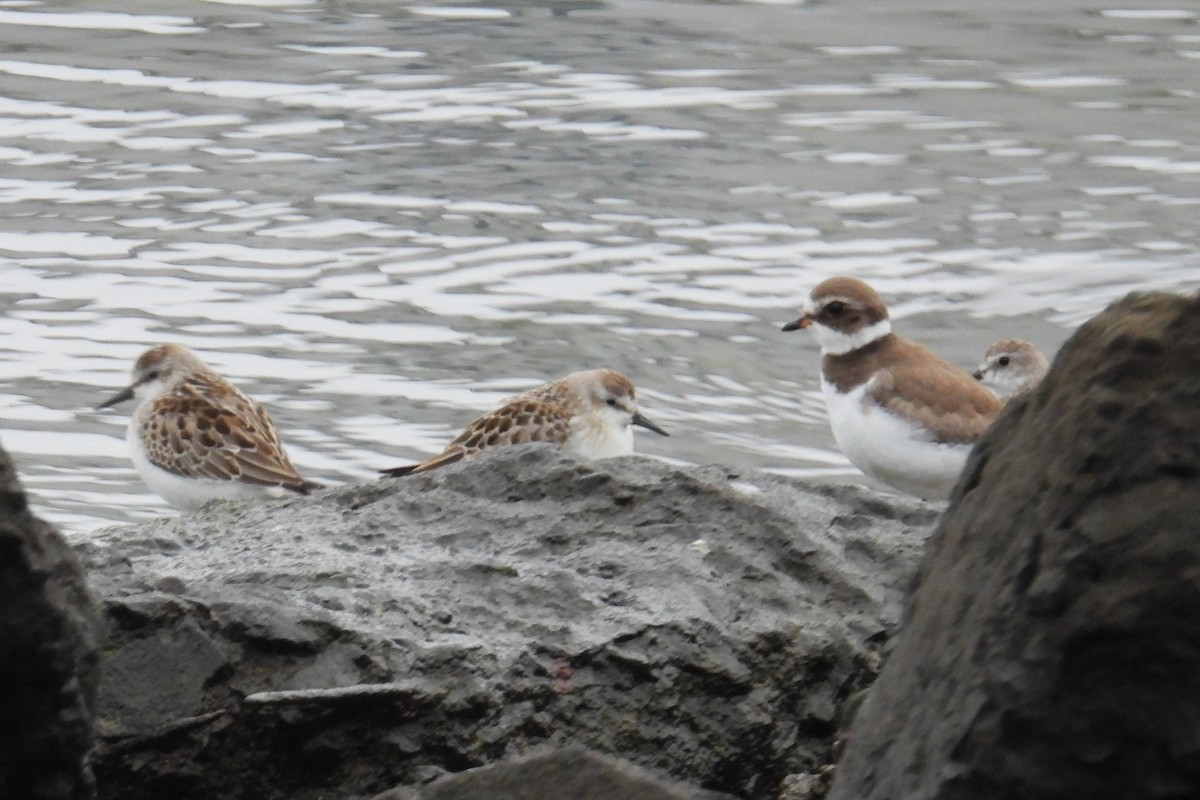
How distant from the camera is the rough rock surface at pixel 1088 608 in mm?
2877

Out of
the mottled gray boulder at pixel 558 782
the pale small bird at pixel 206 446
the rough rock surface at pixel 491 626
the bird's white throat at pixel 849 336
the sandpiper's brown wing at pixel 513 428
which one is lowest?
the pale small bird at pixel 206 446

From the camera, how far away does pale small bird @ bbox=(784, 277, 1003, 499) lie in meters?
8.67

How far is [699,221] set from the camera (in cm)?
1423

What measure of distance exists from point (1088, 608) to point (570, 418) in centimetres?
598

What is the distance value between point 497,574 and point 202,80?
41.6 feet

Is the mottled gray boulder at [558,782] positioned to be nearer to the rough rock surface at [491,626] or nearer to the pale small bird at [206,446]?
the rough rock surface at [491,626]

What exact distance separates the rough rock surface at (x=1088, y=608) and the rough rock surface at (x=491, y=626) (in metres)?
1.61

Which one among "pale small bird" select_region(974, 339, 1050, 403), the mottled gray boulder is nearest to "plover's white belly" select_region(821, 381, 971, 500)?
"pale small bird" select_region(974, 339, 1050, 403)

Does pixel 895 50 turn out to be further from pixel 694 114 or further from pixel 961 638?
pixel 961 638

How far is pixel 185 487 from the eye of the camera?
8.89 meters

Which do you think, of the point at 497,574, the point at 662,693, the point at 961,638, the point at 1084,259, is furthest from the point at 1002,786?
the point at 1084,259

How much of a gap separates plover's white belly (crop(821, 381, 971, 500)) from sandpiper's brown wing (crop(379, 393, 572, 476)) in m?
1.22

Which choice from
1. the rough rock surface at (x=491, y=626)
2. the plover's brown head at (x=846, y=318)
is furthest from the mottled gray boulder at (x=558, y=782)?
the plover's brown head at (x=846, y=318)

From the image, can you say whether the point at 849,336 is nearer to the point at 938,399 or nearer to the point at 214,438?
the point at 938,399
